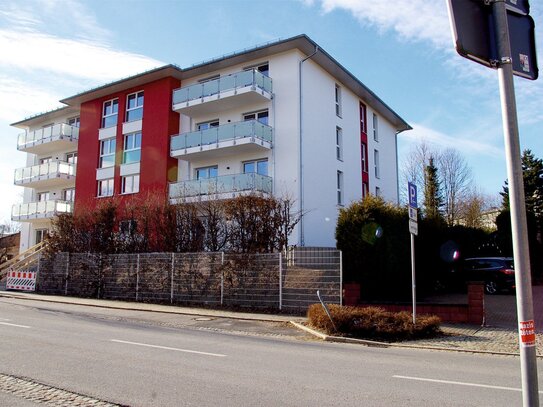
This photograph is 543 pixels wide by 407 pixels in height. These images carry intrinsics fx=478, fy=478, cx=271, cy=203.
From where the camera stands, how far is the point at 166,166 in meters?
29.8

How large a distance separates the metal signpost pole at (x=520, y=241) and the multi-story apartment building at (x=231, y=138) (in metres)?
18.6

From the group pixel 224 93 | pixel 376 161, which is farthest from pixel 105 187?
pixel 376 161

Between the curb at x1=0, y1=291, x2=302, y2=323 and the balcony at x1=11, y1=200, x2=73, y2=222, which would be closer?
the curb at x1=0, y1=291, x2=302, y2=323

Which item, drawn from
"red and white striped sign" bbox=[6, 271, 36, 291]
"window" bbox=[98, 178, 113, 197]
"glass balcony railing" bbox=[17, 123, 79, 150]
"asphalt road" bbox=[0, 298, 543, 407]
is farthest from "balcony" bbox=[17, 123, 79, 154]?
"asphalt road" bbox=[0, 298, 543, 407]

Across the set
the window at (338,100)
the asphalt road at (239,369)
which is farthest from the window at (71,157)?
the asphalt road at (239,369)

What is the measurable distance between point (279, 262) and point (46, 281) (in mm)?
14281

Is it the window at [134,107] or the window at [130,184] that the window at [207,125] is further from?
the window at [130,184]

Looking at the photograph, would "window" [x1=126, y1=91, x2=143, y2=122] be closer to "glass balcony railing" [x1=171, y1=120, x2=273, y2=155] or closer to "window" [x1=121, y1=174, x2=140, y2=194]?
"window" [x1=121, y1=174, x2=140, y2=194]

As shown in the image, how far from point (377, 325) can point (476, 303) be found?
11.4 ft

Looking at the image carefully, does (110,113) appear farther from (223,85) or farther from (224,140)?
(224,140)

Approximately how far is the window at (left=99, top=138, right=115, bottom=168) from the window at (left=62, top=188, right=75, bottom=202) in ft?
16.5

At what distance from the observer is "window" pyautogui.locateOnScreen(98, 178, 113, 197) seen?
1312 inches

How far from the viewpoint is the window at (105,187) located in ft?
109

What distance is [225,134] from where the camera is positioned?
26656mm
